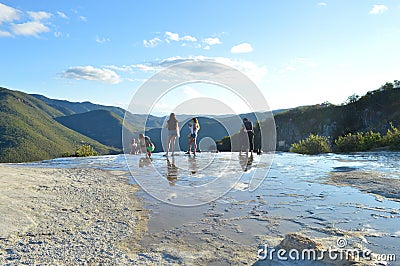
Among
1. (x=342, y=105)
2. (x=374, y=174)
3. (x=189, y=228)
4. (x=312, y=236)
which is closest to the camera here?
(x=312, y=236)

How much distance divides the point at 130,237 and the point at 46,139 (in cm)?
11689

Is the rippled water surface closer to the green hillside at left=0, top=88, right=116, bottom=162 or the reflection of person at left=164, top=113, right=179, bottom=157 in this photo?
the reflection of person at left=164, top=113, right=179, bottom=157

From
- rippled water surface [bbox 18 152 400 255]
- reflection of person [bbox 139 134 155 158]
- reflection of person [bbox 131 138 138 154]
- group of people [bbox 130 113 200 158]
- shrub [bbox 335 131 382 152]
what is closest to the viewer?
rippled water surface [bbox 18 152 400 255]

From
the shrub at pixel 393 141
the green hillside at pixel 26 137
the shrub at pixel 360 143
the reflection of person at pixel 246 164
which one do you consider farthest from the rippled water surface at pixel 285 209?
the green hillside at pixel 26 137

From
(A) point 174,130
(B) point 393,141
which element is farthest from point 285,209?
(B) point 393,141

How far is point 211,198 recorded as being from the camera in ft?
18.3

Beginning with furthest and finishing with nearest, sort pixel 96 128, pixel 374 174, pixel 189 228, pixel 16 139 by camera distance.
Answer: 1. pixel 96 128
2. pixel 16 139
3. pixel 374 174
4. pixel 189 228

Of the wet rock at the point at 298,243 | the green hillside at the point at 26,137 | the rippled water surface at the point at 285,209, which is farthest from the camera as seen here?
the green hillside at the point at 26,137

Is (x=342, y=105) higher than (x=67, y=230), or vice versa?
(x=342, y=105)

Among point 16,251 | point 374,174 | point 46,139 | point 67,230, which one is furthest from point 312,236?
point 46,139

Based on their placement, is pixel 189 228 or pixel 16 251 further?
pixel 189 228

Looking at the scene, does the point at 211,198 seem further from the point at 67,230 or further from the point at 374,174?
the point at 374,174

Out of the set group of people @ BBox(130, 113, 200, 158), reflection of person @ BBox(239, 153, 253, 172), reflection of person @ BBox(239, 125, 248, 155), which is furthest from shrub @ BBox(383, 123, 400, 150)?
group of people @ BBox(130, 113, 200, 158)

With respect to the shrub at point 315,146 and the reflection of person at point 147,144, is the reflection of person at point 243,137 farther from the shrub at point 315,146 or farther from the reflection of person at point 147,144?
the reflection of person at point 147,144
